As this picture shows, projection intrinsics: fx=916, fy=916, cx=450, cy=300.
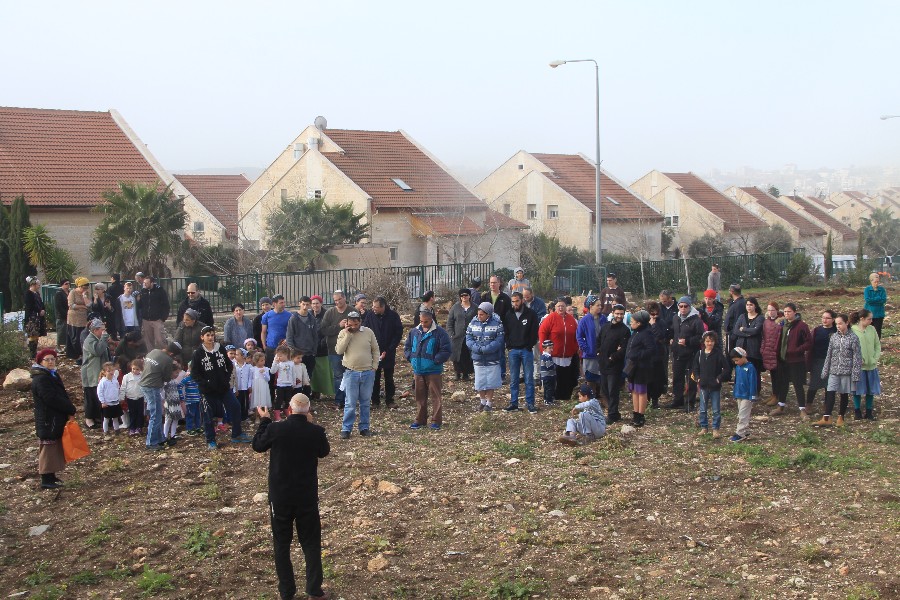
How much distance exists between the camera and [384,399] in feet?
47.7

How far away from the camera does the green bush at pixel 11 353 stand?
17.0m

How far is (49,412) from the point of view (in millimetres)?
10023

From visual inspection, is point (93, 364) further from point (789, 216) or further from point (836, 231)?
point (836, 231)

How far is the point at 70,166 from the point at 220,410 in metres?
22.2

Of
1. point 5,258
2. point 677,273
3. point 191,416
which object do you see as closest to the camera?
point 191,416

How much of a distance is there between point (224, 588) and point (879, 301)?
41.6 feet

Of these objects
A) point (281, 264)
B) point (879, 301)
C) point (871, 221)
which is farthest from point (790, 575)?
point (871, 221)

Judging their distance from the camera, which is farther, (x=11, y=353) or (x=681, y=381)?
(x=11, y=353)

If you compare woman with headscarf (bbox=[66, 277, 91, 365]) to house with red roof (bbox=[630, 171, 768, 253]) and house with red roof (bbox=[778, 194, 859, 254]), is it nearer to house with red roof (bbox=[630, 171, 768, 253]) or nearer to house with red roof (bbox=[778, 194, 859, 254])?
house with red roof (bbox=[630, 171, 768, 253])

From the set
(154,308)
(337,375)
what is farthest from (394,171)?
(337,375)

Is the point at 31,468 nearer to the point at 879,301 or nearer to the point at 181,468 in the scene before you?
the point at 181,468

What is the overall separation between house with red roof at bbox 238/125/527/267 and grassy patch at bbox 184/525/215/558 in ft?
83.1

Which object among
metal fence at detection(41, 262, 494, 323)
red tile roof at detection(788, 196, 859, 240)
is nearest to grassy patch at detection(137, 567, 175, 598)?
metal fence at detection(41, 262, 494, 323)

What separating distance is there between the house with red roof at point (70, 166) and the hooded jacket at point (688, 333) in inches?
743
